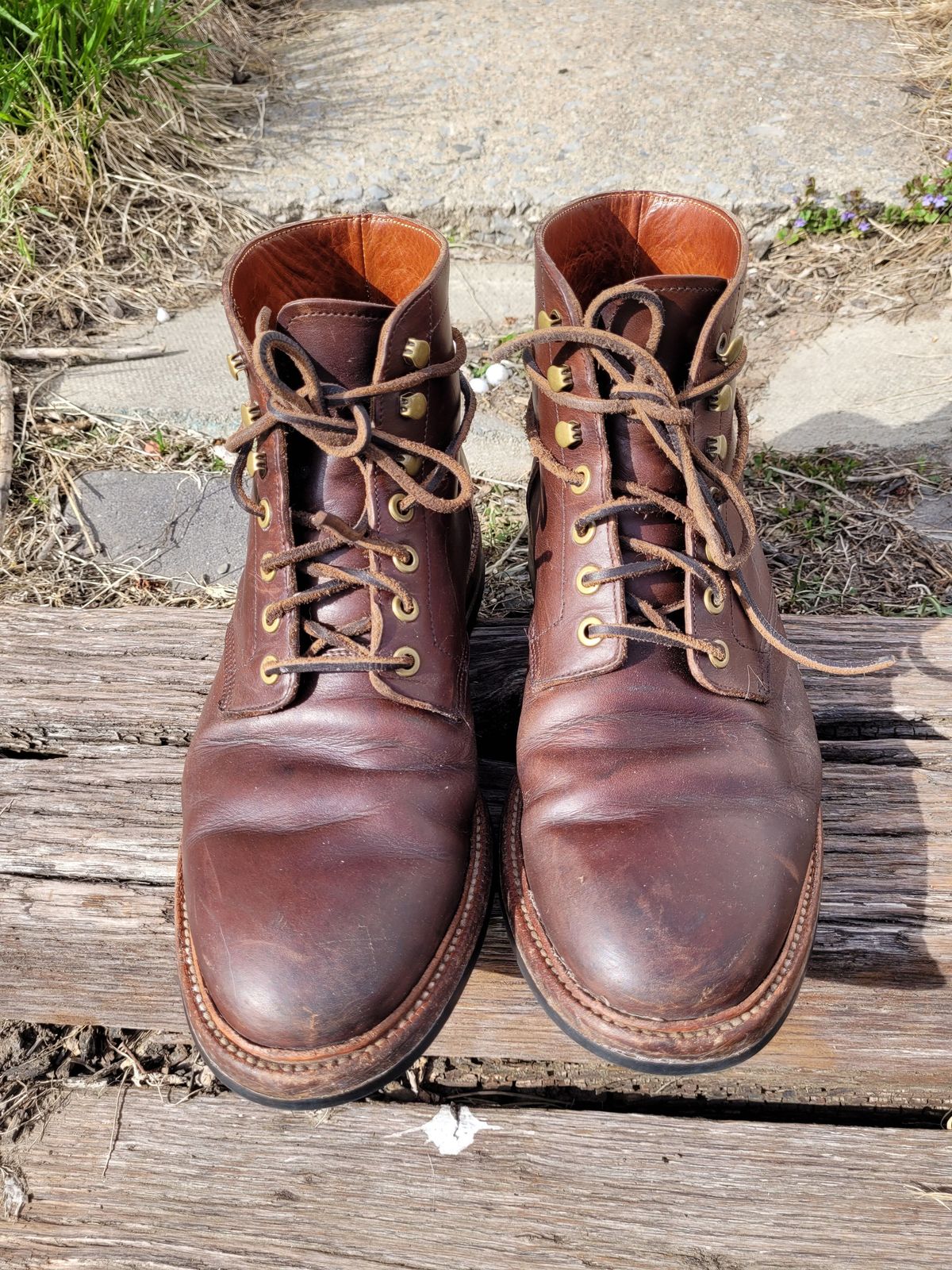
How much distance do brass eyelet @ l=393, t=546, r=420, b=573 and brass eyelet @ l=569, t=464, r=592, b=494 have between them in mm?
342

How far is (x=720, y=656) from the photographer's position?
5.52 ft

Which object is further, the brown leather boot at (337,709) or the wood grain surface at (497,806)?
the wood grain surface at (497,806)

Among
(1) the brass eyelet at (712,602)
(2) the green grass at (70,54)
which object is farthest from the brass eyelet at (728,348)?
(2) the green grass at (70,54)

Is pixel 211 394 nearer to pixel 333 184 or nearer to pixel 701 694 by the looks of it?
pixel 333 184

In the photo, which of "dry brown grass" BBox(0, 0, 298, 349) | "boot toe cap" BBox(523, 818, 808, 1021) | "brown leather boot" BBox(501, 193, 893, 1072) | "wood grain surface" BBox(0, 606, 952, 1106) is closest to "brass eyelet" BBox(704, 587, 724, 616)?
"brown leather boot" BBox(501, 193, 893, 1072)

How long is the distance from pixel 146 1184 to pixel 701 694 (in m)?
1.35

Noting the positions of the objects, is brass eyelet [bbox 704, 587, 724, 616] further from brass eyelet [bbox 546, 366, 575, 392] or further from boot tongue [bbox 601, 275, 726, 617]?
brass eyelet [bbox 546, 366, 575, 392]

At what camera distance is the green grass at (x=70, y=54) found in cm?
416

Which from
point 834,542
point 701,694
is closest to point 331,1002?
point 701,694

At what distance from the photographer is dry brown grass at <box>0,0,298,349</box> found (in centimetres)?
411

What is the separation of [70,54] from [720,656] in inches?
178

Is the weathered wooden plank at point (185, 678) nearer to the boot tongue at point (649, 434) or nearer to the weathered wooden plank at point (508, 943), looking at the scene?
the weathered wooden plank at point (508, 943)

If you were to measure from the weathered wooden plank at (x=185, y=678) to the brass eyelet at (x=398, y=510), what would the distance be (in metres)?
0.52

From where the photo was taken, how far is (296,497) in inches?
70.4
